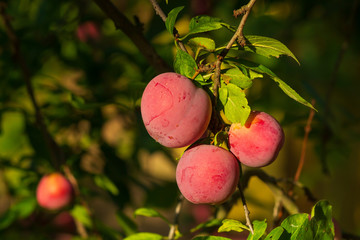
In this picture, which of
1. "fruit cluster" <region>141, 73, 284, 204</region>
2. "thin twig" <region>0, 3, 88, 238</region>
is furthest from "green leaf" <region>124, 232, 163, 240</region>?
"thin twig" <region>0, 3, 88, 238</region>

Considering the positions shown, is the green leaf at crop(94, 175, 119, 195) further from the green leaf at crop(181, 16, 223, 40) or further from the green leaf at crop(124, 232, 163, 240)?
the green leaf at crop(181, 16, 223, 40)

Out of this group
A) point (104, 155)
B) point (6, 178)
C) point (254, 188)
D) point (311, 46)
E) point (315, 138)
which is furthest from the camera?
point (254, 188)

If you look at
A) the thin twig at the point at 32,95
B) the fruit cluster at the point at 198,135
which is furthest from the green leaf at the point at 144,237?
the thin twig at the point at 32,95

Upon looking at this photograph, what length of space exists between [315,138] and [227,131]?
0.71 meters

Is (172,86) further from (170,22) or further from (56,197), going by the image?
(56,197)

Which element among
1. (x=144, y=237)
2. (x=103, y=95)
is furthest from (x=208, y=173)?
(x=103, y=95)

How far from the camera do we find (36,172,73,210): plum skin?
0.92 m

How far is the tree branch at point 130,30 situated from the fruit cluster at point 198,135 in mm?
185

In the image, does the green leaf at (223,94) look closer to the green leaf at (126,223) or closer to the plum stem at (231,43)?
the plum stem at (231,43)

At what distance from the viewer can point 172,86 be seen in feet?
1.50

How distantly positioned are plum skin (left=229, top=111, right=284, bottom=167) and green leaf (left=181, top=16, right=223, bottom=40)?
0.35 feet

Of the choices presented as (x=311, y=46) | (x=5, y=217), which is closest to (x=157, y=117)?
(x=5, y=217)

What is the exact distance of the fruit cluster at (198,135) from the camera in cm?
46

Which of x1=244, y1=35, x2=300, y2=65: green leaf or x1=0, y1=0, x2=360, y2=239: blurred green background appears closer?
x1=244, y1=35, x2=300, y2=65: green leaf
